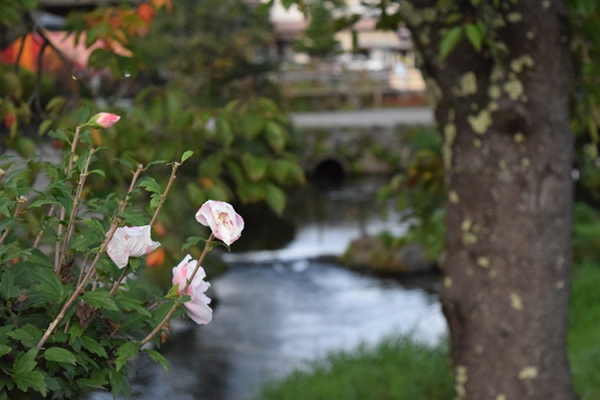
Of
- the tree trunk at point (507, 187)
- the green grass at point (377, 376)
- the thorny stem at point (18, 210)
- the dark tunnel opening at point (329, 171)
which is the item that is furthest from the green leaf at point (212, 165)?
the dark tunnel opening at point (329, 171)

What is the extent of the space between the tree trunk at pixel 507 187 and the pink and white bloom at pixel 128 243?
1.85 m

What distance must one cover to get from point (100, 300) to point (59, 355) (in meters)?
0.09

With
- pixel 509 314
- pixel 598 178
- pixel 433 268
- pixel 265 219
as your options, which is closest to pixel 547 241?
pixel 509 314

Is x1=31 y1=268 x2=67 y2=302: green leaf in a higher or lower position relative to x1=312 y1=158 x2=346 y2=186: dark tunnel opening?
higher

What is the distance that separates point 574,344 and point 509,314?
3759 mm

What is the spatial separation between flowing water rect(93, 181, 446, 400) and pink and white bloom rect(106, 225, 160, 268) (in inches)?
202

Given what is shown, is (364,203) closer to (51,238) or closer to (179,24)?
(179,24)

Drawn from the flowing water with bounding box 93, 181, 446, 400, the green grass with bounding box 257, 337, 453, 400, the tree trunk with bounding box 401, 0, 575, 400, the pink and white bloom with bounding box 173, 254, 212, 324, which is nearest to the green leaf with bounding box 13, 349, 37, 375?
the pink and white bloom with bounding box 173, 254, 212, 324

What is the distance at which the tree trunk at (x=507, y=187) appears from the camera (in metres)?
2.93

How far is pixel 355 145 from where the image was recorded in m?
21.3

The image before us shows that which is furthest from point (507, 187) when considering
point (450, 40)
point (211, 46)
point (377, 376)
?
point (211, 46)

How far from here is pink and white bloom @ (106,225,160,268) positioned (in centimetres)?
122

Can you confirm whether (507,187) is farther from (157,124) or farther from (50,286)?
(50,286)

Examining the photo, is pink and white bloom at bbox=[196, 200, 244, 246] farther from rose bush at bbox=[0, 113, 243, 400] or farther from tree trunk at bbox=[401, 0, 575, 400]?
tree trunk at bbox=[401, 0, 575, 400]
